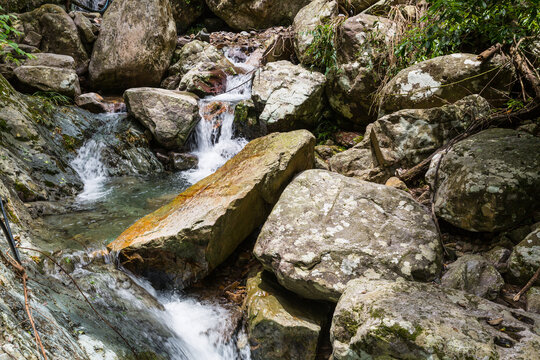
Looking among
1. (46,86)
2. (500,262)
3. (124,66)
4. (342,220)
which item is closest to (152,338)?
(342,220)

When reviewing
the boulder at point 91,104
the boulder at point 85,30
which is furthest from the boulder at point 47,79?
the boulder at point 85,30

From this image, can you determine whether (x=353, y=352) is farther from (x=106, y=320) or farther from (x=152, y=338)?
(x=106, y=320)

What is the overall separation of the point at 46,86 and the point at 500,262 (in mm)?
8819

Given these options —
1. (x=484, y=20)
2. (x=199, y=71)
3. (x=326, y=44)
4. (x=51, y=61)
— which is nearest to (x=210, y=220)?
(x=484, y=20)

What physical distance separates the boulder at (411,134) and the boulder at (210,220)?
3.69ft

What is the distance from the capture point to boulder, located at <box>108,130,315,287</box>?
358cm

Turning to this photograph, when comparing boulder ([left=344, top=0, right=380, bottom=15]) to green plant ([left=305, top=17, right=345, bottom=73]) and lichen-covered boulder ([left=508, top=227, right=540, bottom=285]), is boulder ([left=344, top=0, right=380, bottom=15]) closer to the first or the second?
green plant ([left=305, top=17, right=345, bottom=73])

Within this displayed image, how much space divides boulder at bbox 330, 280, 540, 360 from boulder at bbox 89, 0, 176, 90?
8.97m

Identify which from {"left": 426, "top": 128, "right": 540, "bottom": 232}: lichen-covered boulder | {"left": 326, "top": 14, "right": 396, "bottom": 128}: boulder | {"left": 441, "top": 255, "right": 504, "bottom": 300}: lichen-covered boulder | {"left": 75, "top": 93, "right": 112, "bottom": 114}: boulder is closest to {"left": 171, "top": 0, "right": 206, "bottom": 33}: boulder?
{"left": 75, "top": 93, "right": 112, "bottom": 114}: boulder

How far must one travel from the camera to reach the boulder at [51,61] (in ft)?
24.8

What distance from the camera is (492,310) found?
219cm

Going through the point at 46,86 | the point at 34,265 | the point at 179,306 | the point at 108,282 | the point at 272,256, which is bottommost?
the point at 179,306

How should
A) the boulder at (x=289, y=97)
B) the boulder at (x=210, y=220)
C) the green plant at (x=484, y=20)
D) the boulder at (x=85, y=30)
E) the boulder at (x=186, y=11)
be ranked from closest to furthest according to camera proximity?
A: the green plant at (x=484, y=20) → the boulder at (x=210, y=220) → the boulder at (x=289, y=97) → the boulder at (x=85, y=30) → the boulder at (x=186, y=11)

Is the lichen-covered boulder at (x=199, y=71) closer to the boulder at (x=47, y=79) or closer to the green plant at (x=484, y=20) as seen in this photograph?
the boulder at (x=47, y=79)
